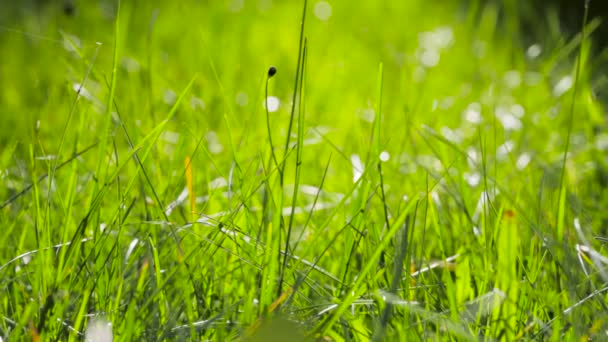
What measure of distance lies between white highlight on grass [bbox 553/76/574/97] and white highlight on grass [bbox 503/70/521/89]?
119 mm

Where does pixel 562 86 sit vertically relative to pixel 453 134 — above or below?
above

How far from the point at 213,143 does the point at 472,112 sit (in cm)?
71

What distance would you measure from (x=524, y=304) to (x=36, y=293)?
54 centimetres

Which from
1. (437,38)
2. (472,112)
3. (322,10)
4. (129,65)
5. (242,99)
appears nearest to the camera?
(472,112)

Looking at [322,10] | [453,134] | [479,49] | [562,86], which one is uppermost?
[322,10]

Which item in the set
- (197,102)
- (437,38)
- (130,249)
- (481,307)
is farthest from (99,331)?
(437,38)

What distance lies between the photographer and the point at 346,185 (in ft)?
4.56

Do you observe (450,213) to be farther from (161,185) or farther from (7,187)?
(7,187)

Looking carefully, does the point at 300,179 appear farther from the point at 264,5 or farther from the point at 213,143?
the point at 264,5

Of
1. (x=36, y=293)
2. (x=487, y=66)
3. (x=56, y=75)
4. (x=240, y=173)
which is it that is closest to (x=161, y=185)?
(x=240, y=173)

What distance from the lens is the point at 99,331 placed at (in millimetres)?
759

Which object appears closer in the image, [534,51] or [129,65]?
[129,65]

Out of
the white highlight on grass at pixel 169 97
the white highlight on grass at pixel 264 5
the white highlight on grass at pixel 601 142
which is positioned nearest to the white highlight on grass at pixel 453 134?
the white highlight on grass at pixel 601 142

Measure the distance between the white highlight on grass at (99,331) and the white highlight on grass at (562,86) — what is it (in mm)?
1594
